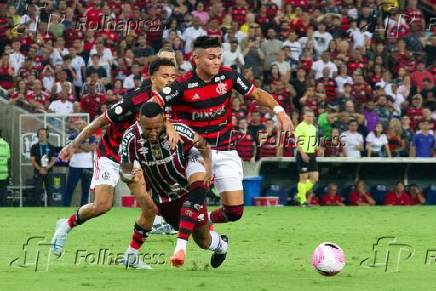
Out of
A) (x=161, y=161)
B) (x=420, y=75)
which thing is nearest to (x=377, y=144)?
(x=420, y=75)

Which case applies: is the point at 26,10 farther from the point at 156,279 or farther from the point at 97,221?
the point at 156,279

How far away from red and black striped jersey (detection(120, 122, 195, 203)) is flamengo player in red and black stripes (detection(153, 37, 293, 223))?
68cm

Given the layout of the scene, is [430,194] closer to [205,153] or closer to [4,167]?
[4,167]

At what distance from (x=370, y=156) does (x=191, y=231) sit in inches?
589

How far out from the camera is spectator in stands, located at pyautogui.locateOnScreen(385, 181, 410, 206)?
25.5 metres

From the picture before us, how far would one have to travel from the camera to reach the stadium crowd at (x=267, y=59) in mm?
25438

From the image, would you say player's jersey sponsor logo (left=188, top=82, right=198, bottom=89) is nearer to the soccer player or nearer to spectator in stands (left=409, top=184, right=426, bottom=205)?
the soccer player

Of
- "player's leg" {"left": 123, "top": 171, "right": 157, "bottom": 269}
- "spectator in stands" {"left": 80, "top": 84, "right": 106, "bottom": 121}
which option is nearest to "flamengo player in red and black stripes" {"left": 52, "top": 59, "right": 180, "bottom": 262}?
"player's leg" {"left": 123, "top": 171, "right": 157, "bottom": 269}

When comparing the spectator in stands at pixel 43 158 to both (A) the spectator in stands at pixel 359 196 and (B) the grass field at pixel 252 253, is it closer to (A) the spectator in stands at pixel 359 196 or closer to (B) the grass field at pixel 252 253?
(B) the grass field at pixel 252 253

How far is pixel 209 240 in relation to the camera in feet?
37.3

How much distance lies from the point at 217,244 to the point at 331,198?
1407 cm

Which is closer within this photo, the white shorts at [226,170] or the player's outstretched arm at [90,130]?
the white shorts at [226,170]

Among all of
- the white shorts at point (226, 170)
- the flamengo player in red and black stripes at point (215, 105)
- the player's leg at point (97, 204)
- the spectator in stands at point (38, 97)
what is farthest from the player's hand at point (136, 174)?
the spectator in stands at point (38, 97)

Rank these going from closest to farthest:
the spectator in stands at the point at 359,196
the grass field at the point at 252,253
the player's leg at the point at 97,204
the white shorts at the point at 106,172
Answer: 1. the grass field at the point at 252,253
2. the player's leg at the point at 97,204
3. the white shorts at the point at 106,172
4. the spectator in stands at the point at 359,196
